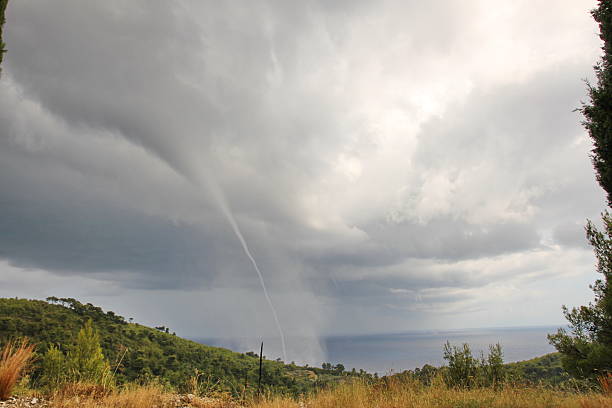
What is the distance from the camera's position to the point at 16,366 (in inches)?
297

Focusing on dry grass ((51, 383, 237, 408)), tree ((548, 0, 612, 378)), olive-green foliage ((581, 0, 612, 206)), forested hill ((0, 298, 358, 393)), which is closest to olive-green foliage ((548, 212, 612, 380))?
tree ((548, 0, 612, 378))

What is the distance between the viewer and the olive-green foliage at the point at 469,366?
12.0 metres

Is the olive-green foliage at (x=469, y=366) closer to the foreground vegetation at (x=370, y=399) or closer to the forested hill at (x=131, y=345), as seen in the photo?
the foreground vegetation at (x=370, y=399)

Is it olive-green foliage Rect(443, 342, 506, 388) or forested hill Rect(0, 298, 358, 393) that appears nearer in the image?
olive-green foliage Rect(443, 342, 506, 388)

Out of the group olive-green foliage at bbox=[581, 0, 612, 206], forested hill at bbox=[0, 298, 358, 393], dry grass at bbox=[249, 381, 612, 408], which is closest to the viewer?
dry grass at bbox=[249, 381, 612, 408]

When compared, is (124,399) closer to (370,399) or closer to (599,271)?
(370,399)

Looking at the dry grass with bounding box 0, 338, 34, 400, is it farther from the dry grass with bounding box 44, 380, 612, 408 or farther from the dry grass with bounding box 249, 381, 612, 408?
the dry grass with bounding box 249, 381, 612, 408

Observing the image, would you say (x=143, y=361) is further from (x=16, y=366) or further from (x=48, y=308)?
(x=16, y=366)

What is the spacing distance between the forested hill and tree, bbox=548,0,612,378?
27.5m

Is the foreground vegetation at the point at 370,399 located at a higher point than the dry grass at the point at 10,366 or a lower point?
lower

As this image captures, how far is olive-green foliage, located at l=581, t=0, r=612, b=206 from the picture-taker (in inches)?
412

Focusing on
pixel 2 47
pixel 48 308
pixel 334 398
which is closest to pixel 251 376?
pixel 48 308

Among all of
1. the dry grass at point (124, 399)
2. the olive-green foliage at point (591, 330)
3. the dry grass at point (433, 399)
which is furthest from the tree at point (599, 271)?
the dry grass at point (124, 399)

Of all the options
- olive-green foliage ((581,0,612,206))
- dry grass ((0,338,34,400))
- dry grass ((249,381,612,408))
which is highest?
olive-green foliage ((581,0,612,206))
